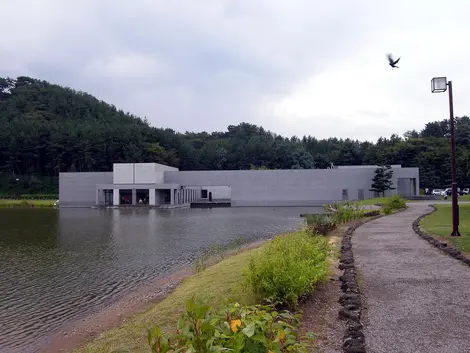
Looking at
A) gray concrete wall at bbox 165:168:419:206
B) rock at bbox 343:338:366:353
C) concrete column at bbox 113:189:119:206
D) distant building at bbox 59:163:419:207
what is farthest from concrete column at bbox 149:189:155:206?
rock at bbox 343:338:366:353

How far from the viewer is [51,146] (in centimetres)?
6153

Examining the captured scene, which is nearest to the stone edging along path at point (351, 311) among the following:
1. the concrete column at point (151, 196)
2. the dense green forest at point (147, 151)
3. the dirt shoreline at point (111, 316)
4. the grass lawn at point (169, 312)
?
the grass lawn at point (169, 312)

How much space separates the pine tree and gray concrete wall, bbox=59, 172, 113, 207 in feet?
91.9

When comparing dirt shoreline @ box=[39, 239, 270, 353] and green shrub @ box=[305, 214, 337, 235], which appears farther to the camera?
green shrub @ box=[305, 214, 337, 235]

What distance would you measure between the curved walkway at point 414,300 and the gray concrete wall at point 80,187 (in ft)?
145

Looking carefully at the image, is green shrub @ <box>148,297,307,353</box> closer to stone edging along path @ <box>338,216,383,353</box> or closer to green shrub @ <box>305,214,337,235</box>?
stone edging along path @ <box>338,216,383,353</box>

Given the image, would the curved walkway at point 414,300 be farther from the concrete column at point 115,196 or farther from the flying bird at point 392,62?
the concrete column at point 115,196

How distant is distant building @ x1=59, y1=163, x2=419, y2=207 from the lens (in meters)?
46.0

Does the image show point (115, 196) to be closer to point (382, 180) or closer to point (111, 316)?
point (382, 180)

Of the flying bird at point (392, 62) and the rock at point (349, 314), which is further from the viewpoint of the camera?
the flying bird at point (392, 62)

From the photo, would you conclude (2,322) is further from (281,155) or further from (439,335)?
(281,155)

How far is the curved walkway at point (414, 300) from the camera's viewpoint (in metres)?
3.87

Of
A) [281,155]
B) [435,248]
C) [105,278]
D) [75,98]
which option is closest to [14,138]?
[75,98]

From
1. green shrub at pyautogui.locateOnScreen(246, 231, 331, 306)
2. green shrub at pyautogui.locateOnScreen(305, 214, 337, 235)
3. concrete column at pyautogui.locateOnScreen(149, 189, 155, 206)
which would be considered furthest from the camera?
concrete column at pyautogui.locateOnScreen(149, 189, 155, 206)
